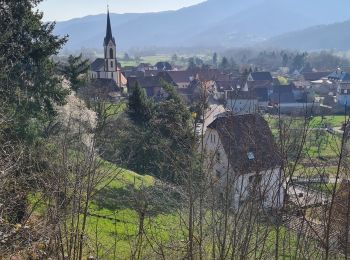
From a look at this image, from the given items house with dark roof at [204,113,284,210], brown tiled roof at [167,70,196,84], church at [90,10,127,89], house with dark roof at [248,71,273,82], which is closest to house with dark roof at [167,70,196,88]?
brown tiled roof at [167,70,196,84]

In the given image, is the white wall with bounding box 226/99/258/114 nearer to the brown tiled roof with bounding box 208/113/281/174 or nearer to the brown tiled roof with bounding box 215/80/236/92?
the brown tiled roof with bounding box 208/113/281/174

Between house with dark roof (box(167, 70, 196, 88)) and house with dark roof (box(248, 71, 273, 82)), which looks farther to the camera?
house with dark roof (box(248, 71, 273, 82))

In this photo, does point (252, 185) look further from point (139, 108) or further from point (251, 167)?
point (139, 108)

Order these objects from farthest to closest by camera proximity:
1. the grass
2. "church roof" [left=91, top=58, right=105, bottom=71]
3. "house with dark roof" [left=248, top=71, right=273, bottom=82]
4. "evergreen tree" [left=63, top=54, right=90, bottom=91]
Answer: "house with dark roof" [left=248, top=71, right=273, bottom=82] → "church roof" [left=91, top=58, right=105, bottom=71] → "evergreen tree" [left=63, top=54, right=90, bottom=91] → the grass

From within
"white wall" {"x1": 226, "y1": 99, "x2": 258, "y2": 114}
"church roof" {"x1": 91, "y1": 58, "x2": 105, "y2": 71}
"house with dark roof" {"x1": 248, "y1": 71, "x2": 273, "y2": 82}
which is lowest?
"house with dark roof" {"x1": 248, "y1": 71, "x2": 273, "y2": 82}

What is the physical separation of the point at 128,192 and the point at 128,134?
3.97 meters

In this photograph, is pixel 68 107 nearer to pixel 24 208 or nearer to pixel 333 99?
pixel 24 208

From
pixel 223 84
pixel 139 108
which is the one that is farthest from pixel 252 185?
pixel 223 84

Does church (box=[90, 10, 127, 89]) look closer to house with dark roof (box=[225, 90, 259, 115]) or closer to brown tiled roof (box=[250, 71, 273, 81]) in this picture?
brown tiled roof (box=[250, 71, 273, 81])

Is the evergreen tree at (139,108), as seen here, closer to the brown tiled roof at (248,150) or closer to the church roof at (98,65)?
the brown tiled roof at (248,150)

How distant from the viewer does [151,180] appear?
62.5ft

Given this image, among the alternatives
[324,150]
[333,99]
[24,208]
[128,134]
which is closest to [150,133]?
[128,134]

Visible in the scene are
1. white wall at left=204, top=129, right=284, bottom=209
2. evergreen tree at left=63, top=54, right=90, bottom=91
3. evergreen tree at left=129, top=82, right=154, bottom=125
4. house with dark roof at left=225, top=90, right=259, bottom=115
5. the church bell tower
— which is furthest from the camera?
the church bell tower

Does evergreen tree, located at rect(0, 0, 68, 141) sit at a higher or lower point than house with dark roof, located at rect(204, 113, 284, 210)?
higher
